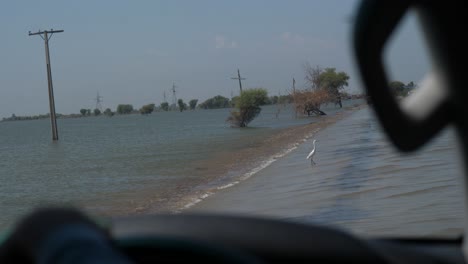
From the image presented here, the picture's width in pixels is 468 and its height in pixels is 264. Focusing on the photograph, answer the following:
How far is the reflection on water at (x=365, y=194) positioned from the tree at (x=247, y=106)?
4773 centimetres

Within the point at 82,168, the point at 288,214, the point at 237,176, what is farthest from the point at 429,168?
the point at 82,168

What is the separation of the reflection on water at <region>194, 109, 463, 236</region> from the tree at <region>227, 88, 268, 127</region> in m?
47.7

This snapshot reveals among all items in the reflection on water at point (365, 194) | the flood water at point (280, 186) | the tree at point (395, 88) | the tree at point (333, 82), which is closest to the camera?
the tree at point (395, 88)

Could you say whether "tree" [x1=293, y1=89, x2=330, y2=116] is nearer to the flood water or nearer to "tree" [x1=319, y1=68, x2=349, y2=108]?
"tree" [x1=319, y1=68, x2=349, y2=108]

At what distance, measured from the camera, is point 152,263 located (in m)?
1.78

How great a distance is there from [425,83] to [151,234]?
73 cm

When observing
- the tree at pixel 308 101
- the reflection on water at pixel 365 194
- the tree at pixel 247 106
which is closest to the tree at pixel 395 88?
the reflection on water at pixel 365 194

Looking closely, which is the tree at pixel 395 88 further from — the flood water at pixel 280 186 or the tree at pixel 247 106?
the tree at pixel 247 106

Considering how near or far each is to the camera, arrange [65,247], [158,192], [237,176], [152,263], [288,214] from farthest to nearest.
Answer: [237,176]
[158,192]
[288,214]
[152,263]
[65,247]

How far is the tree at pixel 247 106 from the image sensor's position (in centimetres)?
6881

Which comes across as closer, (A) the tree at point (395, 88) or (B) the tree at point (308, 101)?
(A) the tree at point (395, 88)

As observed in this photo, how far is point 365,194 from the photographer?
39.7ft

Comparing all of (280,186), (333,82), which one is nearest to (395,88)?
(280,186)

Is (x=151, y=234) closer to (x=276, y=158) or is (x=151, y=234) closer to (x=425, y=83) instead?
(x=425, y=83)
